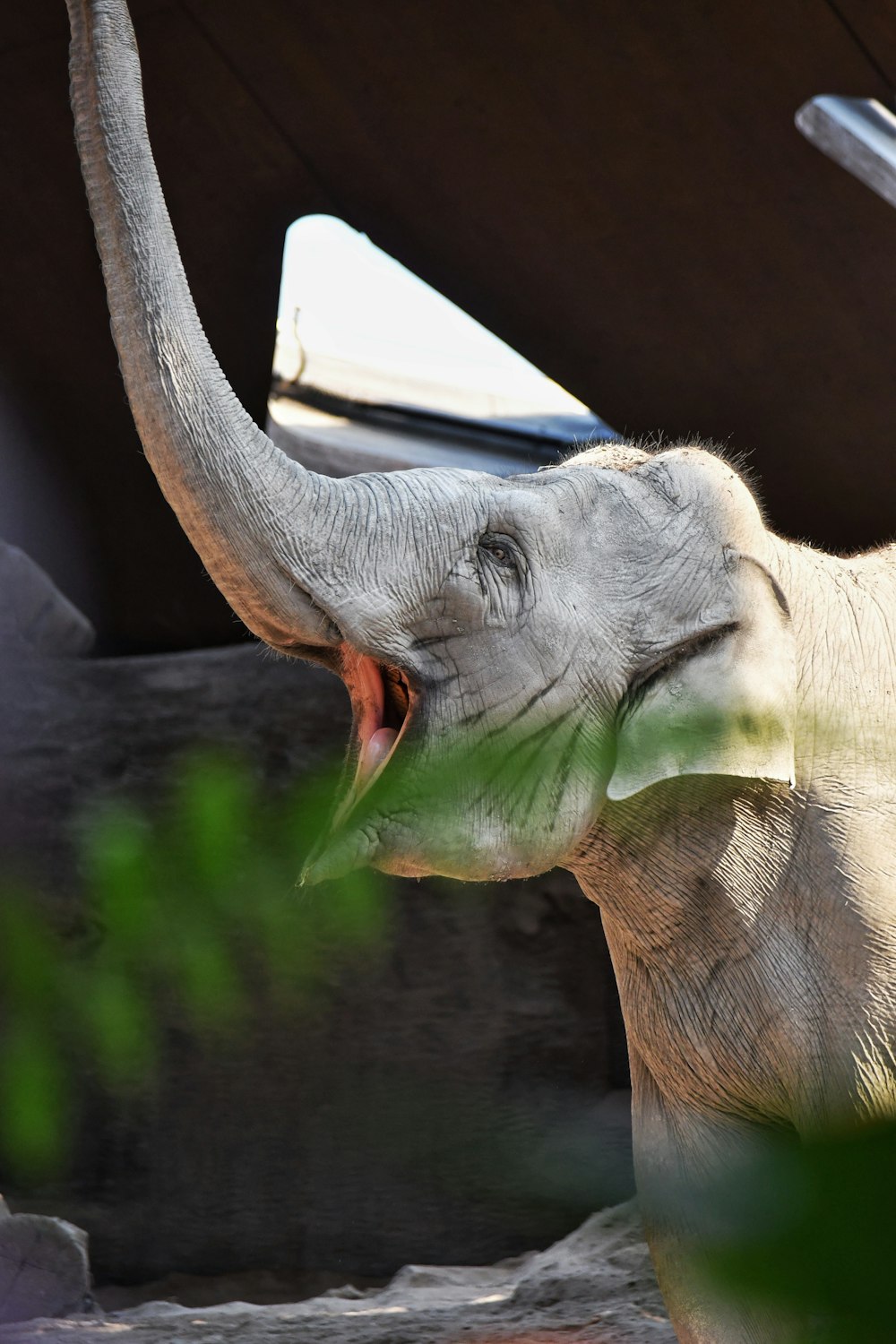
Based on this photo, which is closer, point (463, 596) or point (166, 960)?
point (463, 596)

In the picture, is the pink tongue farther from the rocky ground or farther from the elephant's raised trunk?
the rocky ground

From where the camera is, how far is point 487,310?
171 inches

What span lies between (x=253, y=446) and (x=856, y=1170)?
1212mm

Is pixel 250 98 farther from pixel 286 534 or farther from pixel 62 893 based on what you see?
pixel 286 534

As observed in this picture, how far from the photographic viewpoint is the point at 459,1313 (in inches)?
134

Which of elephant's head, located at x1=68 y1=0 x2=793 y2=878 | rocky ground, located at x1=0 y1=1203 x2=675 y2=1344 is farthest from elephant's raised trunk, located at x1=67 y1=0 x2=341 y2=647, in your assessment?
rocky ground, located at x1=0 y1=1203 x2=675 y2=1344

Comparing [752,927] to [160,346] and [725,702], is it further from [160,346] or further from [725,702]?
[160,346]

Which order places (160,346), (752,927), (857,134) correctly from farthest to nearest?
1. (857,134)
2. (752,927)
3. (160,346)

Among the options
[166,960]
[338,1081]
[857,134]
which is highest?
[857,134]

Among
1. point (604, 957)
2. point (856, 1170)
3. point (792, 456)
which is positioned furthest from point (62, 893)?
point (856, 1170)

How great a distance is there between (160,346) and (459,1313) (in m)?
2.54

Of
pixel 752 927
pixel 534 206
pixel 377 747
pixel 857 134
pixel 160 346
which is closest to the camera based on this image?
pixel 160 346

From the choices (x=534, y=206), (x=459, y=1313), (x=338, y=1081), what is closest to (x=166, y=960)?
(x=338, y=1081)

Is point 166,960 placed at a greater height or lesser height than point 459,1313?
greater
